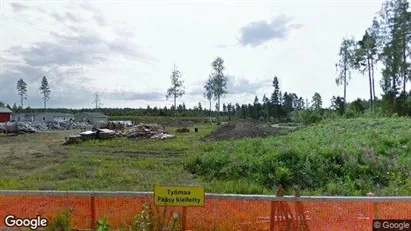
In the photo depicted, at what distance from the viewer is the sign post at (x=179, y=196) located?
14.7 ft

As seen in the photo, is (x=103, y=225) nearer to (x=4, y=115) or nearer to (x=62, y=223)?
(x=62, y=223)

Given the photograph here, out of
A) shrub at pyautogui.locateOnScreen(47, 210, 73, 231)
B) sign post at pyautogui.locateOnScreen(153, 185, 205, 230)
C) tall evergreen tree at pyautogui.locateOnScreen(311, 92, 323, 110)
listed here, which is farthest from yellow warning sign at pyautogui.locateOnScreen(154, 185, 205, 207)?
tall evergreen tree at pyautogui.locateOnScreen(311, 92, 323, 110)

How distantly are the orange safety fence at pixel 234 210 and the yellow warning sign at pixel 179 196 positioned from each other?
0.16 meters

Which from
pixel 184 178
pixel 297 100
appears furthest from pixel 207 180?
pixel 297 100

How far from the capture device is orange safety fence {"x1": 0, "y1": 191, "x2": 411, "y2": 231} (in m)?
4.45

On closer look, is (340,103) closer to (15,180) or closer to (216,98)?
(216,98)

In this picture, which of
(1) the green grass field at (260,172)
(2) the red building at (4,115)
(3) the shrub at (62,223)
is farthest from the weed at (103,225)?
(2) the red building at (4,115)

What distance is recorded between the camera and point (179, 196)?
4.50 meters

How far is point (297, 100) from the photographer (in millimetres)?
95812

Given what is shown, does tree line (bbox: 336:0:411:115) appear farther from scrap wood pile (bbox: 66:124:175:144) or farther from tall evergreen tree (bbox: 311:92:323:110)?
scrap wood pile (bbox: 66:124:175:144)

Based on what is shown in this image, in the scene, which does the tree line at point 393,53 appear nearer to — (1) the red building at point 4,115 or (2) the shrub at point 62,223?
(2) the shrub at point 62,223

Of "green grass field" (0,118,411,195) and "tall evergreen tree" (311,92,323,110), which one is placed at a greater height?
"tall evergreen tree" (311,92,323,110)

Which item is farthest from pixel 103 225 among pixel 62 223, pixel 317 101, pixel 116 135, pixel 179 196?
pixel 317 101

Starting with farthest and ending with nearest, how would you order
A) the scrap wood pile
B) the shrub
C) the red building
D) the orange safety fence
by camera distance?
1. the red building
2. the scrap wood pile
3. the shrub
4. the orange safety fence
